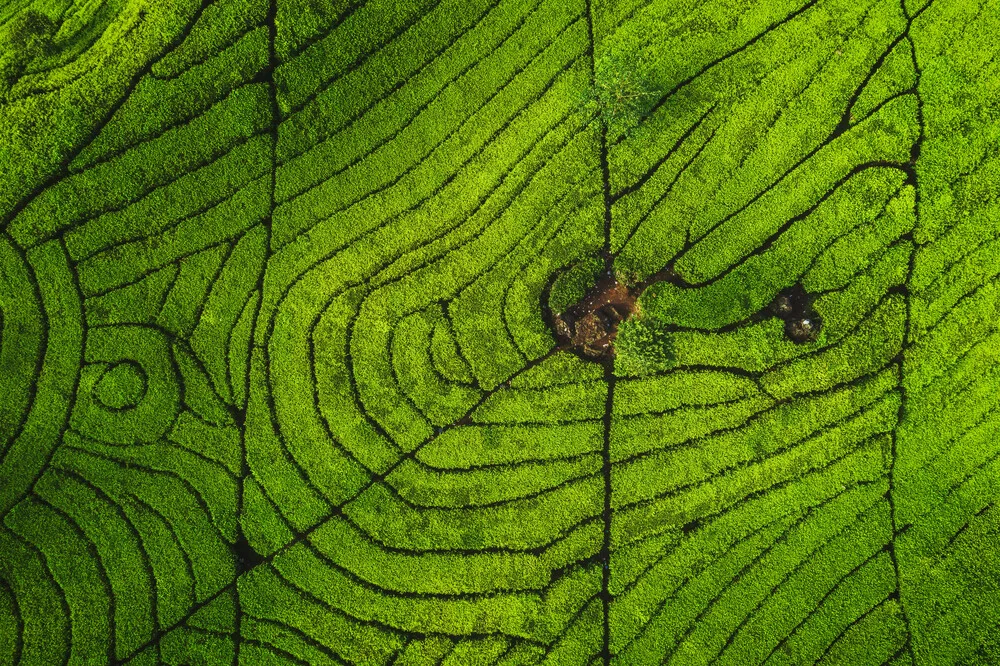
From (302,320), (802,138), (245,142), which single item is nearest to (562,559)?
(302,320)

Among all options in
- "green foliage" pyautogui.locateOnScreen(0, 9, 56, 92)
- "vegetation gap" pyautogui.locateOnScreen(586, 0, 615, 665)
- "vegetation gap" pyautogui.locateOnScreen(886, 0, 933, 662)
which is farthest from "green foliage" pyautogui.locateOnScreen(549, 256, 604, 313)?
"green foliage" pyautogui.locateOnScreen(0, 9, 56, 92)

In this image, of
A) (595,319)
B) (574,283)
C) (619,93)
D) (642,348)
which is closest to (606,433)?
(642,348)

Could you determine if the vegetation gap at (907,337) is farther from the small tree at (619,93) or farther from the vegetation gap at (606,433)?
the vegetation gap at (606,433)

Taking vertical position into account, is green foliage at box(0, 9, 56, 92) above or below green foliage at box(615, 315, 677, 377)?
above

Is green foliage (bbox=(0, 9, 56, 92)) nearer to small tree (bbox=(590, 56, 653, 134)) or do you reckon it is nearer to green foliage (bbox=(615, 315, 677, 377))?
small tree (bbox=(590, 56, 653, 134))

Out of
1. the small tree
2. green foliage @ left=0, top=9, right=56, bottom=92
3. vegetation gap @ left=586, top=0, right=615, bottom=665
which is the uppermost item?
green foliage @ left=0, top=9, right=56, bottom=92

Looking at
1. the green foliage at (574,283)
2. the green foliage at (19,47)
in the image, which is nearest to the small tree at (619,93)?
the green foliage at (574,283)

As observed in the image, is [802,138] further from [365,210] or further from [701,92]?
[365,210]


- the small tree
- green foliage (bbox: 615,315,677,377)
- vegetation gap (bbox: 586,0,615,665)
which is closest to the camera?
green foliage (bbox: 615,315,677,377)

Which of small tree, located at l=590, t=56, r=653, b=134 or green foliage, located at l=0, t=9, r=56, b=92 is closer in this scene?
small tree, located at l=590, t=56, r=653, b=134
